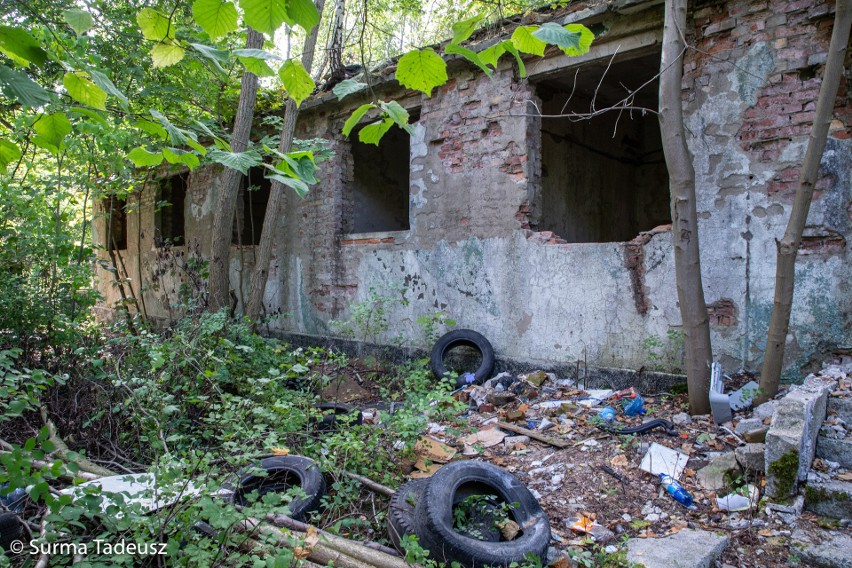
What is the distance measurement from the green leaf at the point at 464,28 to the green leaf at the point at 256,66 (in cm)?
57

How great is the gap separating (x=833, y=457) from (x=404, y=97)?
572 cm

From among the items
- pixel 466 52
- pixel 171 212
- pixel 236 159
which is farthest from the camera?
pixel 171 212

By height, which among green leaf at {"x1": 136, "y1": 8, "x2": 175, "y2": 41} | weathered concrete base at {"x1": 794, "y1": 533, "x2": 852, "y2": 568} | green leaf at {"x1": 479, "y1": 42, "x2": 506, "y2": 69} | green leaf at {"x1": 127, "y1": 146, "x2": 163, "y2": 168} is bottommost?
weathered concrete base at {"x1": 794, "y1": 533, "x2": 852, "y2": 568}

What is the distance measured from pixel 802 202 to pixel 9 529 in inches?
195

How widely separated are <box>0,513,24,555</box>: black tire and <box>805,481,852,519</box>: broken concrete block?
399cm

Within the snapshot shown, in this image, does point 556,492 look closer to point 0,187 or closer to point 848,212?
point 848,212

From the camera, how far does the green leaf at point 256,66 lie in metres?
1.65

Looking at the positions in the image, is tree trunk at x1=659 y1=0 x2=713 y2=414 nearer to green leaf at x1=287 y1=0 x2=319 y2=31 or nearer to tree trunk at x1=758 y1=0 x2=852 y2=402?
tree trunk at x1=758 y1=0 x2=852 y2=402

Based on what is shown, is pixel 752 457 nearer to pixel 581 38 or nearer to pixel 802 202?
pixel 802 202

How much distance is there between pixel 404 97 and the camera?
7.14m

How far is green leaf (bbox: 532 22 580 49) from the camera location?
4.58ft

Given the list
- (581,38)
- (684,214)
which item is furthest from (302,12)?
(684,214)

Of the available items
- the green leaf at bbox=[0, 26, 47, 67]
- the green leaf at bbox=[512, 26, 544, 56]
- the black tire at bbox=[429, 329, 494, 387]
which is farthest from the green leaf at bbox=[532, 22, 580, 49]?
the black tire at bbox=[429, 329, 494, 387]

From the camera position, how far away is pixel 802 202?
3.93 m
